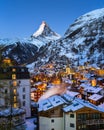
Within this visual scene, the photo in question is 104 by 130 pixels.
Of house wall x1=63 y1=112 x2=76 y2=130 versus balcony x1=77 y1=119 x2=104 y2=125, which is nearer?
balcony x1=77 y1=119 x2=104 y2=125

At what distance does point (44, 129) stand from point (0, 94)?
3083 cm

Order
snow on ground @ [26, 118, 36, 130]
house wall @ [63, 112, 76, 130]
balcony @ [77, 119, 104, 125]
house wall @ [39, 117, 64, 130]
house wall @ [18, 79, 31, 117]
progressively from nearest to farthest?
balcony @ [77, 119, 104, 125], house wall @ [63, 112, 76, 130], house wall @ [39, 117, 64, 130], snow on ground @ [26, 118, 36, 130], house wall @ [18, 79, 31, 117]

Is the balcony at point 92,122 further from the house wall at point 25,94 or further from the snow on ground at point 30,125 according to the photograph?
the house wall at point 25,94

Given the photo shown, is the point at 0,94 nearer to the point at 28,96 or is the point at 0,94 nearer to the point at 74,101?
the point at 74,101

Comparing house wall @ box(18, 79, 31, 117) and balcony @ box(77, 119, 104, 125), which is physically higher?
house wall @ box(18, 79, 31, 117)

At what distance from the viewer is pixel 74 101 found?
4572 centimetres

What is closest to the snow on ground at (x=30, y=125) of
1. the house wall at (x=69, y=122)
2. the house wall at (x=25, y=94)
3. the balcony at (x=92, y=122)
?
the house wall at (x=25, y=94)

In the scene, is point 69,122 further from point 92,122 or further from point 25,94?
point 25,94

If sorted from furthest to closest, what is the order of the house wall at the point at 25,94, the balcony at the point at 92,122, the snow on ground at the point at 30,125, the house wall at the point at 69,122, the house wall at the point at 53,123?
the house wall at the point at 25,94, the snow on ground at the point at 30,125, the house wall at the point at 53,123, the house wall at the point at 69,122, the balcony at the point at 92,122

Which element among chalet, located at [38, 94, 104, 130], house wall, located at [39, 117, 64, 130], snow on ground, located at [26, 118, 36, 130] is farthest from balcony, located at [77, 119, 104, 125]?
snow on ground, located at [26, 118, 36, 130]

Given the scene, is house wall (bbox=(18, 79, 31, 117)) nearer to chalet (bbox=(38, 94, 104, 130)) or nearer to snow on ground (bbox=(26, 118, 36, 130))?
snow on ground (bbox=(26, 118, 36, 130))

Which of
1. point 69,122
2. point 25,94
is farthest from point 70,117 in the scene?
point 25,94

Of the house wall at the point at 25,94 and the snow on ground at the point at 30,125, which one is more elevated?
the house wall at the point at 25,94

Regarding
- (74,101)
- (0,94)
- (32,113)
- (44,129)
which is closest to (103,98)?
(32,113)
